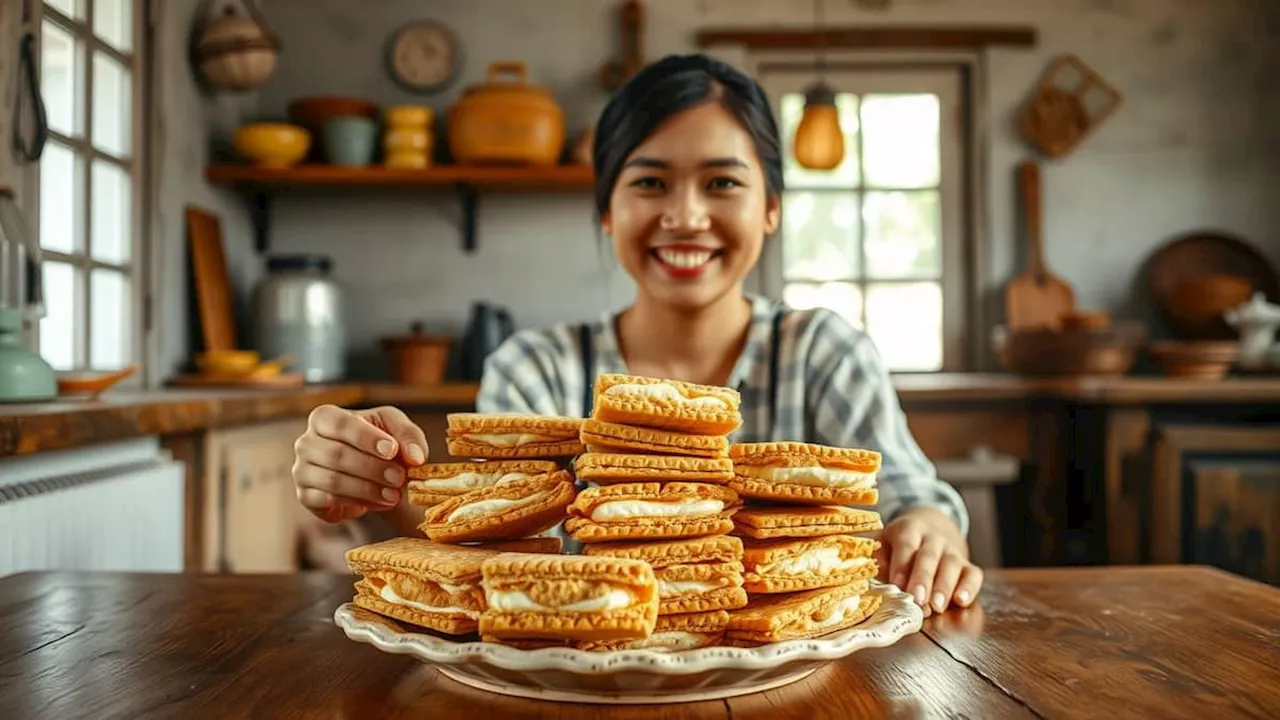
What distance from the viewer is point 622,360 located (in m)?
1.85

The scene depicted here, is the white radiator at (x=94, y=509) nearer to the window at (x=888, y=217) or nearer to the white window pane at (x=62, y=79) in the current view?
the white window pane at (x=62, y=79)

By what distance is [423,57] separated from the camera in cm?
404

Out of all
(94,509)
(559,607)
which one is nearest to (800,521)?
(559,607)

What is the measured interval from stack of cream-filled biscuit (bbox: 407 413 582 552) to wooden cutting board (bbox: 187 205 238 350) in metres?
2.80

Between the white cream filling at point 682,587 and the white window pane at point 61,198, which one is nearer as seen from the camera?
the white cream filling at point 682,587

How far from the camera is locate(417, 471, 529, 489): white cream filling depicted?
34.1 inches

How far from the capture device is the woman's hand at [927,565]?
1.12m

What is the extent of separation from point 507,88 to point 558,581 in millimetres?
3179

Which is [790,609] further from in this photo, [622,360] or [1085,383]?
[1085,383]

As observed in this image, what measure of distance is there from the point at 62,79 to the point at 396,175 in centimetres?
119

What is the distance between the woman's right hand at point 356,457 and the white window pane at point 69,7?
2132 millimetres

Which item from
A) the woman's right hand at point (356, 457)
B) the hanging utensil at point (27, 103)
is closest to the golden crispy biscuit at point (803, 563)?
the woman's right hand at point (356, 457)

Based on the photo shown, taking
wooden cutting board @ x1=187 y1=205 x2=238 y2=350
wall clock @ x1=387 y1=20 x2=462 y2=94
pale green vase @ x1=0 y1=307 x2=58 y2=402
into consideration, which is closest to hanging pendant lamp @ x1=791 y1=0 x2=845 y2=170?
wall clock @ x1=387 y1=20 x2=462 y2=94

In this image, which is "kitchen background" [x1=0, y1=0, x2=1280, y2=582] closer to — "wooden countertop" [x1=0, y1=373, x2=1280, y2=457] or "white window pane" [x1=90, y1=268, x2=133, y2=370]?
"wooden countertop" [x1=0, y1=373, x2=1280, y2=457]
